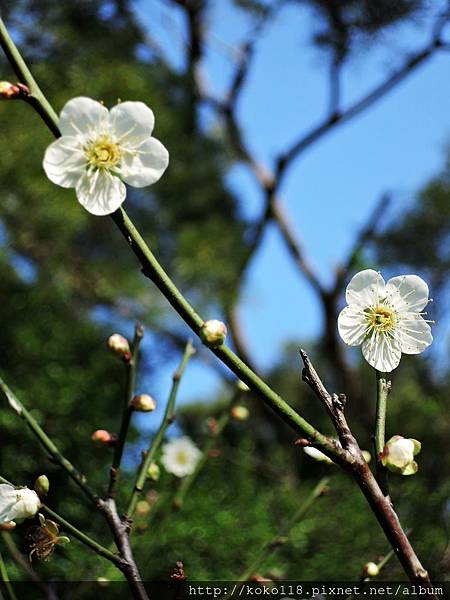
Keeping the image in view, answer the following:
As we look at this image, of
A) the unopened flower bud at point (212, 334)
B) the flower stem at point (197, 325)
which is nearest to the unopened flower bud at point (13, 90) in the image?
the flower stem at point (197, 325)

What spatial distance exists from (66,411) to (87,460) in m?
0.10

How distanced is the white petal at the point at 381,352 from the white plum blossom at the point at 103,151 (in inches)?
6.2

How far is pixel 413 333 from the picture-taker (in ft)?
1.50

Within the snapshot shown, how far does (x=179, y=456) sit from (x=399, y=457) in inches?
29.9

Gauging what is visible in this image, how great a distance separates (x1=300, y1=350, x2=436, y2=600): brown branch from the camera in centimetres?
34

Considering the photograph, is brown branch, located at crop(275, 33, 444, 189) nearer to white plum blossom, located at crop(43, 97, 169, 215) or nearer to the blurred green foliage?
the blurred green foliage

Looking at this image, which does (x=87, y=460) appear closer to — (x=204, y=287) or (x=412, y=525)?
(x=412, y=525)

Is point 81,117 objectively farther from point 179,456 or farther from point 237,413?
point 179,456

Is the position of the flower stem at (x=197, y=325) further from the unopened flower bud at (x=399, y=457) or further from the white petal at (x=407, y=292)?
the white petal at (x=407, y=292)

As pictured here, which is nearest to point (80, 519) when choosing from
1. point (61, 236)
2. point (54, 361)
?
point (54, 361)

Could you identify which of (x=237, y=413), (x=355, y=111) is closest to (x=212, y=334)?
(x=237, y=413)

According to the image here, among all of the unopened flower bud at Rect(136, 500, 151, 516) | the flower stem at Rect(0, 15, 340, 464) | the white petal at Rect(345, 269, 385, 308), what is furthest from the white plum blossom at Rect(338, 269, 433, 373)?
the unopened flower bud at Rect(136, 500, 151, 516)

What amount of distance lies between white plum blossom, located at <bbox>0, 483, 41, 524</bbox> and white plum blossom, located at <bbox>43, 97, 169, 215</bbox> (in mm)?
156

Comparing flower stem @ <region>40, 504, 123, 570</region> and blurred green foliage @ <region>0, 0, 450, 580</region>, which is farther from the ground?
blurred green foliage @ <region>0, 0, 450, 580</region>
